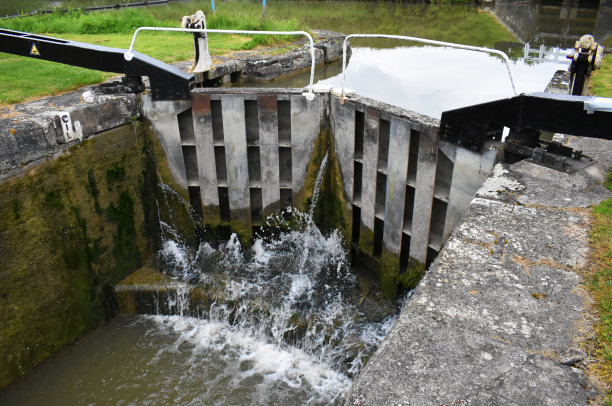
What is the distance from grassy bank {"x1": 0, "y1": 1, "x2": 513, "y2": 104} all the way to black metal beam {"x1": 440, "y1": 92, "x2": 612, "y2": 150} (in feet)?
17.0

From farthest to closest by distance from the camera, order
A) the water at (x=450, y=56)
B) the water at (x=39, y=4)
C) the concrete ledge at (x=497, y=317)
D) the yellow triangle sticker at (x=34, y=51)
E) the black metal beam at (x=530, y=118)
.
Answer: the water at (x=39, y=4), the water at (x=450, y=56), the yellow triangle sticker at (x=34, y=51), the black metal beam at (x=530, y=118), the concrete ledge at (x=497, y=317)

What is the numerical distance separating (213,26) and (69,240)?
27.5 feet

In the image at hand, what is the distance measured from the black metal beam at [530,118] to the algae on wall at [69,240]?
408 cm

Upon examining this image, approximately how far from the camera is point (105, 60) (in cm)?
642

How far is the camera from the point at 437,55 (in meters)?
14.6

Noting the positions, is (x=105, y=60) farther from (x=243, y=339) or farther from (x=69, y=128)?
(x=243, y=339)

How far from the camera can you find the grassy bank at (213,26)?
24.6 feet

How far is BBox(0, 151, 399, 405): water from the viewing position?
5.48 metres

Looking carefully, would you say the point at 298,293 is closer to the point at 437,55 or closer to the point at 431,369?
the point at 431,369

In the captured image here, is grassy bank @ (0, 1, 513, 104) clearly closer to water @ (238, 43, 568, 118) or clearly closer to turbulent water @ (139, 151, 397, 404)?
water @ (238, 43, 568, 118)

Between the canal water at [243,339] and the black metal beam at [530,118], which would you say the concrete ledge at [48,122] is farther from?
the black metal beam at [530,118]

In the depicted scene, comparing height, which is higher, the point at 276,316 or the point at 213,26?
the point at 213,26

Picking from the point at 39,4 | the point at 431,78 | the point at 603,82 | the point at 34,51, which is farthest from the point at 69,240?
the point at 39,4

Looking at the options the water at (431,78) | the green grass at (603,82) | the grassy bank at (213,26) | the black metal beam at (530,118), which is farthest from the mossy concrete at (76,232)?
the green grass at (603,82)
